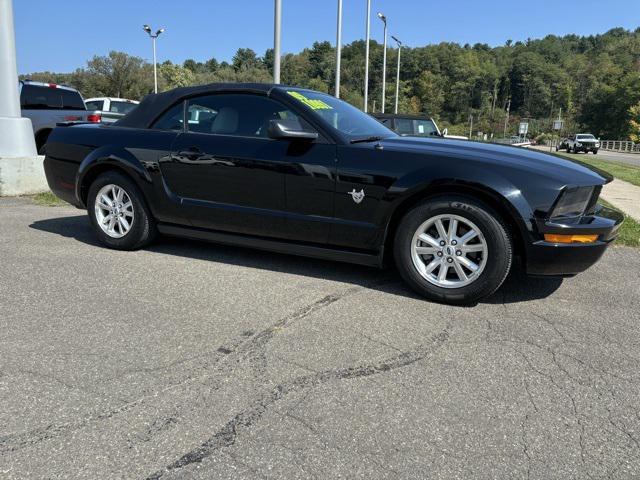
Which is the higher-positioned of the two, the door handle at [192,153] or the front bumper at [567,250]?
the door handle at [192,153]

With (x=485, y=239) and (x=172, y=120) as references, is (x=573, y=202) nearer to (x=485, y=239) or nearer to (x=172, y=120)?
(x=485, y=239)

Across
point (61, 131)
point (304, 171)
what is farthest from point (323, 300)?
point (61, 131)

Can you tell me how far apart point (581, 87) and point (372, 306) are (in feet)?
508

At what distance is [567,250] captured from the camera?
3.55 m

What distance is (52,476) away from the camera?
1.94 meters

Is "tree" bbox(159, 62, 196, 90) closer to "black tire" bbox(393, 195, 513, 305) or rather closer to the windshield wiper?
the windshield wiper

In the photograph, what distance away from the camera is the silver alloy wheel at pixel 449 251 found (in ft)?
12.2

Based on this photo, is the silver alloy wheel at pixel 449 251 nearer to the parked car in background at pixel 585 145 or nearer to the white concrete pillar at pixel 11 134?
the white concrete pillar at pixel 11 134

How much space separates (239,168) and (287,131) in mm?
583

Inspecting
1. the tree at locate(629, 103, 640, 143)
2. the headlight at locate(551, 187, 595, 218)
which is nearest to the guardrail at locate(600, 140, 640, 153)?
the tree at locate(629, 103, 640, 143)

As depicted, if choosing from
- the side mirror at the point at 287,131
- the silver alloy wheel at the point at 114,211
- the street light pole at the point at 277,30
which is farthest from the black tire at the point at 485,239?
the street light pole at the point at 277,30

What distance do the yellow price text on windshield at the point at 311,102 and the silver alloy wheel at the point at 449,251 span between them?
1.39 metres

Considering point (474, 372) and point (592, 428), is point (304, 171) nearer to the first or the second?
point (474, 372)

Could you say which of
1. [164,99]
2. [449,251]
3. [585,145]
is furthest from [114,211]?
[585,145]
